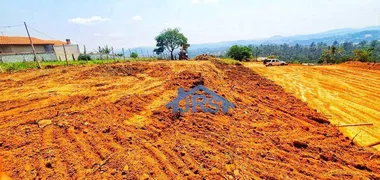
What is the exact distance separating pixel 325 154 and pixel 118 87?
696cm

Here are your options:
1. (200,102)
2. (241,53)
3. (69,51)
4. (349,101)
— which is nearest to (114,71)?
(200,102)

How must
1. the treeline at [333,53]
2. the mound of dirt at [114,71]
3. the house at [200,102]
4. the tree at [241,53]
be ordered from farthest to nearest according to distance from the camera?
1. the tree at [241,53]
2. the treeline at [333,53]
3. the mound of dirt at [114,71]
4. the house at [200,102]

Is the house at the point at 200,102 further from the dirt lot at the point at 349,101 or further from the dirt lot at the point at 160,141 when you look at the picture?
the dirt lot at the point at 349,101

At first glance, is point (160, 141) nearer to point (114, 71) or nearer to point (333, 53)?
point (114, 71)

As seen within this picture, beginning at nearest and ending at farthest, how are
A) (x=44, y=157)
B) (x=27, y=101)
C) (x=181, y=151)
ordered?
(x=44, y=157) < (x=181, y=151) < (x=27, y=101)

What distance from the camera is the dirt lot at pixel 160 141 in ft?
10.7

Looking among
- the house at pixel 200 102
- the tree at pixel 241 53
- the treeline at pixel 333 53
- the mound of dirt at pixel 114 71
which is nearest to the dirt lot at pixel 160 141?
the house at pixel 200 102

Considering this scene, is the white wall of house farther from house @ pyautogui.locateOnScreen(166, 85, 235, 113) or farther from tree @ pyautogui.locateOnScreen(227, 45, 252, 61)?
→ house @ pyautogui.locateOnScreen(166, 85, 235, 113)

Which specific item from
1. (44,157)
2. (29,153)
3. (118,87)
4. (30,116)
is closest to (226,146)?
(44,157)

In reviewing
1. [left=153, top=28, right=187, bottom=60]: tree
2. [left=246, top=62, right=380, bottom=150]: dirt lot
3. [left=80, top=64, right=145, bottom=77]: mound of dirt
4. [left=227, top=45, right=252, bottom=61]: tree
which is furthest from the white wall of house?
[left=246, top=62, right=380, bottom=150]: dirt lot

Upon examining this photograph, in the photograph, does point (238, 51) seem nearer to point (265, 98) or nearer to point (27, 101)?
point (265, 98)

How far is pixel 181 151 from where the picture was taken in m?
3.71

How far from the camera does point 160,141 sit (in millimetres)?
4035

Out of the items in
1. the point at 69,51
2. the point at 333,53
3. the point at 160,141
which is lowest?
the point at 160,141
